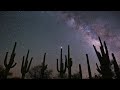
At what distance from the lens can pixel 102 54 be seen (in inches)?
649
